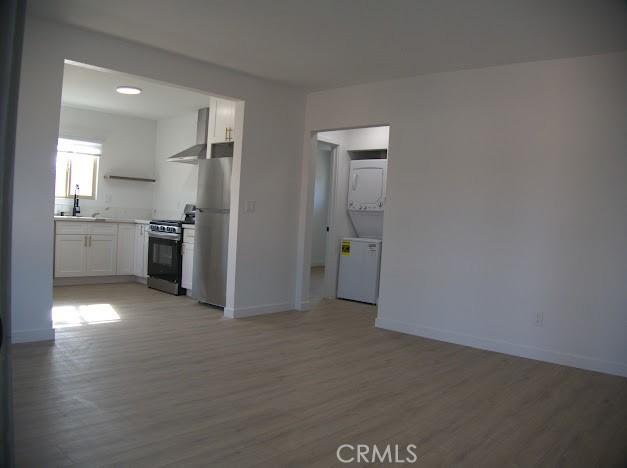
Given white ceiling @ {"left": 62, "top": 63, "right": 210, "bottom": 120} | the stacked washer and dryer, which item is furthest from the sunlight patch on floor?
the stacked washer and dryer

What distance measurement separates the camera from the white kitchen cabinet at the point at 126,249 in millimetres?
6727

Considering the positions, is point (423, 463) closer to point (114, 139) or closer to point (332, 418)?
point (332, 418)

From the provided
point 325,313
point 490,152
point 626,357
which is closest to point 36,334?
point 325,313

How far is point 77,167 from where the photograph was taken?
23.3 ft

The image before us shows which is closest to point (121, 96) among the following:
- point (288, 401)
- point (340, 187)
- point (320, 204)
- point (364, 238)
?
point (340, 187)

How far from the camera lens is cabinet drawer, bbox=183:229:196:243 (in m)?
5.79

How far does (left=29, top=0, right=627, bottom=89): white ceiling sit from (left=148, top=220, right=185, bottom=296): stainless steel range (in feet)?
7.92

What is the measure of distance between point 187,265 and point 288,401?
341cm

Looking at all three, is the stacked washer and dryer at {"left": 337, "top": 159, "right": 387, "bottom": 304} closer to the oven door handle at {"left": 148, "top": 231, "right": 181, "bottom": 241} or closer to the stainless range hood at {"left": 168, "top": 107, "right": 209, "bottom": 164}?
the stainless range hood at {"left": 168, "top": 107, "right": 209, "bottom": 164}

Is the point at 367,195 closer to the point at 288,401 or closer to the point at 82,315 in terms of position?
the point at 82,315

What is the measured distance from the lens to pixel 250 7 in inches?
127

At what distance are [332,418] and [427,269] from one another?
2.31 metres

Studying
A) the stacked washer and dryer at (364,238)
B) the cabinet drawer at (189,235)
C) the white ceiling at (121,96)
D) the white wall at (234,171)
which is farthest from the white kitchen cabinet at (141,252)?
the stacked washer and dryer at (364,238)

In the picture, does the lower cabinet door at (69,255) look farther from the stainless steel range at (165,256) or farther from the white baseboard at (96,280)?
the stainless steel range at (165,256)
